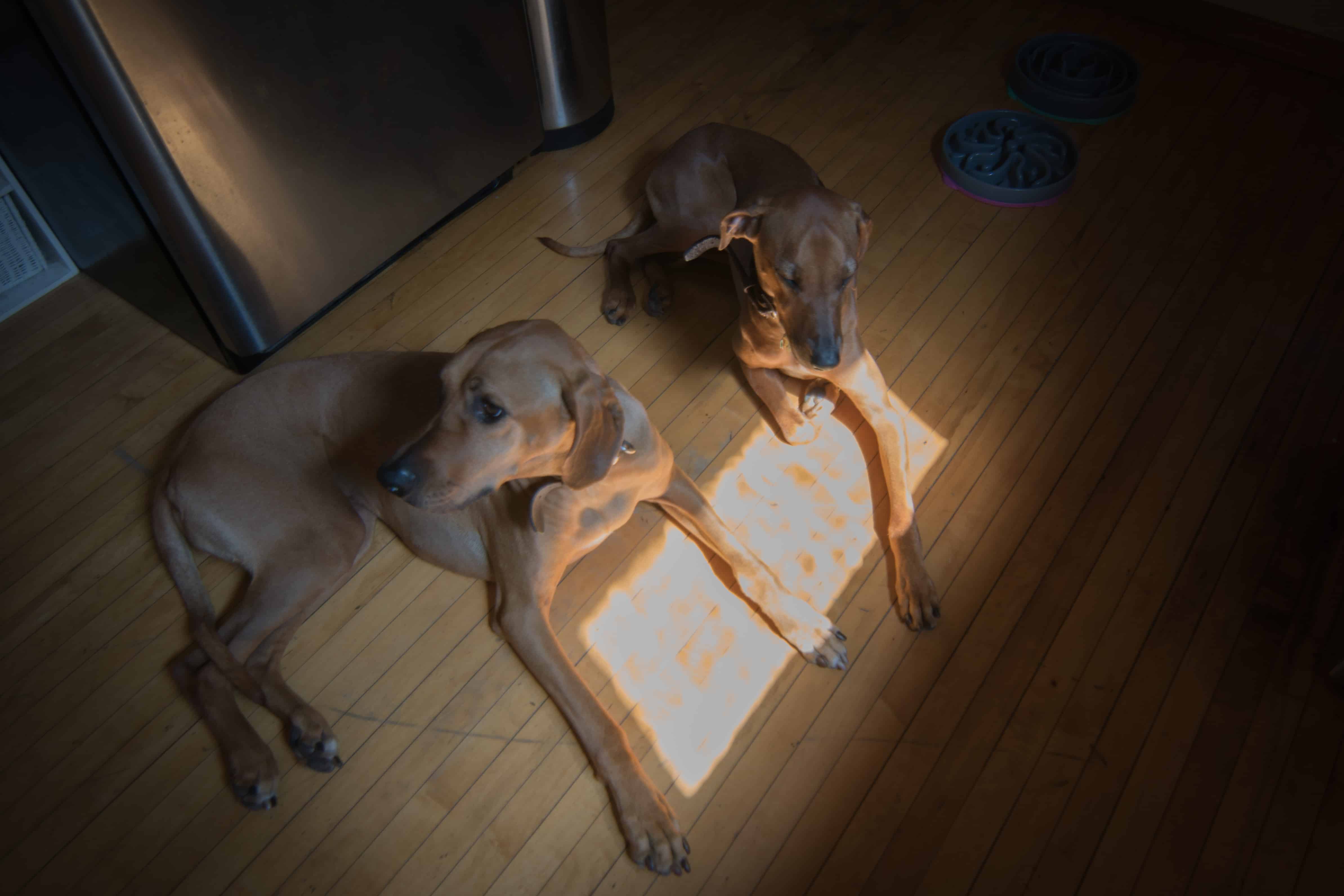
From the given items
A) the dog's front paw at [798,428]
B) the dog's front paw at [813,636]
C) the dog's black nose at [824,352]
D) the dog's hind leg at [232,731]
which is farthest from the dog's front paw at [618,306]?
the dog's hind leg at [232,731]

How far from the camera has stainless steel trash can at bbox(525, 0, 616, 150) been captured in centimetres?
350

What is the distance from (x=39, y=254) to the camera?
3.43 m

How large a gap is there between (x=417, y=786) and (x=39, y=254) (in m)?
2.79

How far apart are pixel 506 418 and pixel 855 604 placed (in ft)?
4.37

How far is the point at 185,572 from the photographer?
2381mm

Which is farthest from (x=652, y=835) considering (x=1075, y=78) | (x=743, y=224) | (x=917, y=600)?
(x=1075, y=78)

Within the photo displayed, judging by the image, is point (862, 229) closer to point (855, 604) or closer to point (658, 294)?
point (658, 294)

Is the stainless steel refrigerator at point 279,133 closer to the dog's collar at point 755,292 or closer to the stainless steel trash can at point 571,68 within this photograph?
the stainless steel trash can at point 571,68

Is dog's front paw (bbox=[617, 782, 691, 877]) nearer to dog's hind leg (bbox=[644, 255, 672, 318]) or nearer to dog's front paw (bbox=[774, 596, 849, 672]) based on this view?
dog's front paw (bbox=[774, 596, 849, 672])

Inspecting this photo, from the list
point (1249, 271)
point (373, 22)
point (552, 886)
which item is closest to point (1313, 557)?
point (1249, 271)

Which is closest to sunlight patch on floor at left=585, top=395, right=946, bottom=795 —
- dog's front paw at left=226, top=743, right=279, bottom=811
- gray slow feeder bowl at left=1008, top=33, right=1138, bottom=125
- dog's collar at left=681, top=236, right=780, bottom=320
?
dog's collar at left=681, top=236, right=780, bottom=320

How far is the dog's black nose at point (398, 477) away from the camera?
1.84 meters

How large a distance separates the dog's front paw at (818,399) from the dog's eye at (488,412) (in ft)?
4.51

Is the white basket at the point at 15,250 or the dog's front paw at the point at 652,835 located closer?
the dog's front paw at the point at 652,835
